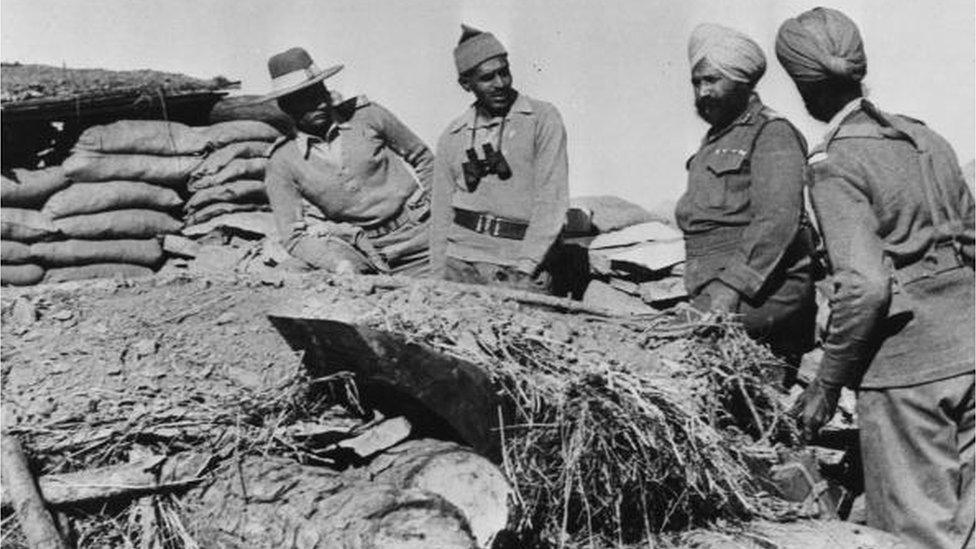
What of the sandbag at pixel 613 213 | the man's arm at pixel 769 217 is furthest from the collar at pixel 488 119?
the man's arm at pixel 769 217

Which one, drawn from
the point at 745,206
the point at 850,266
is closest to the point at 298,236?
the point at 745,206

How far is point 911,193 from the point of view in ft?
10.3

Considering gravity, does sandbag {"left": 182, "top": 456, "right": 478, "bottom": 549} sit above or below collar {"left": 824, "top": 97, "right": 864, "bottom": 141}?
below

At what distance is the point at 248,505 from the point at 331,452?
42cm

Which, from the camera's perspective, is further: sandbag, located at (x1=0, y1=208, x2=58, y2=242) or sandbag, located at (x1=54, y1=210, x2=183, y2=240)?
sandbag, located at (x1=54, y1=210, x2=183, y2=240)

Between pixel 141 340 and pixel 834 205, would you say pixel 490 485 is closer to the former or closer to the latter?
pixel 834 205

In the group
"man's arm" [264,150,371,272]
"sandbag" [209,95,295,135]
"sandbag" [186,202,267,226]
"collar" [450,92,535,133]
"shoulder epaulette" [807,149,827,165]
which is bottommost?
"sandbag" [186,202,267,226]

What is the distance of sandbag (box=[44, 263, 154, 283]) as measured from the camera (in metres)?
6.48

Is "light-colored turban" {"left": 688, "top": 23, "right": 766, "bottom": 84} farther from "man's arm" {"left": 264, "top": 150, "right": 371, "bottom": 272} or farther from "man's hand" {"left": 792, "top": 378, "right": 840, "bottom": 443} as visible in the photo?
"man's arm" {"left": 264, "top": 150, "right": 371, "bottom": 272}

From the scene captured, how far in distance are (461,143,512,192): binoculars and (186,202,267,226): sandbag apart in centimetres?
245

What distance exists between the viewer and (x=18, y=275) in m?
6.36

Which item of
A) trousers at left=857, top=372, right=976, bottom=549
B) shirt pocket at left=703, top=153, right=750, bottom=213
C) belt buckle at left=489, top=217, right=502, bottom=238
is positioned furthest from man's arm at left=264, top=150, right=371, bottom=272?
trousers at left=857, top=372, right=976, bottom=549

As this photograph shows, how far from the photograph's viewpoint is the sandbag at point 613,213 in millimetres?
5594

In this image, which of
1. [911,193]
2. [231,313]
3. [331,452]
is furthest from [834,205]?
[231,313]
